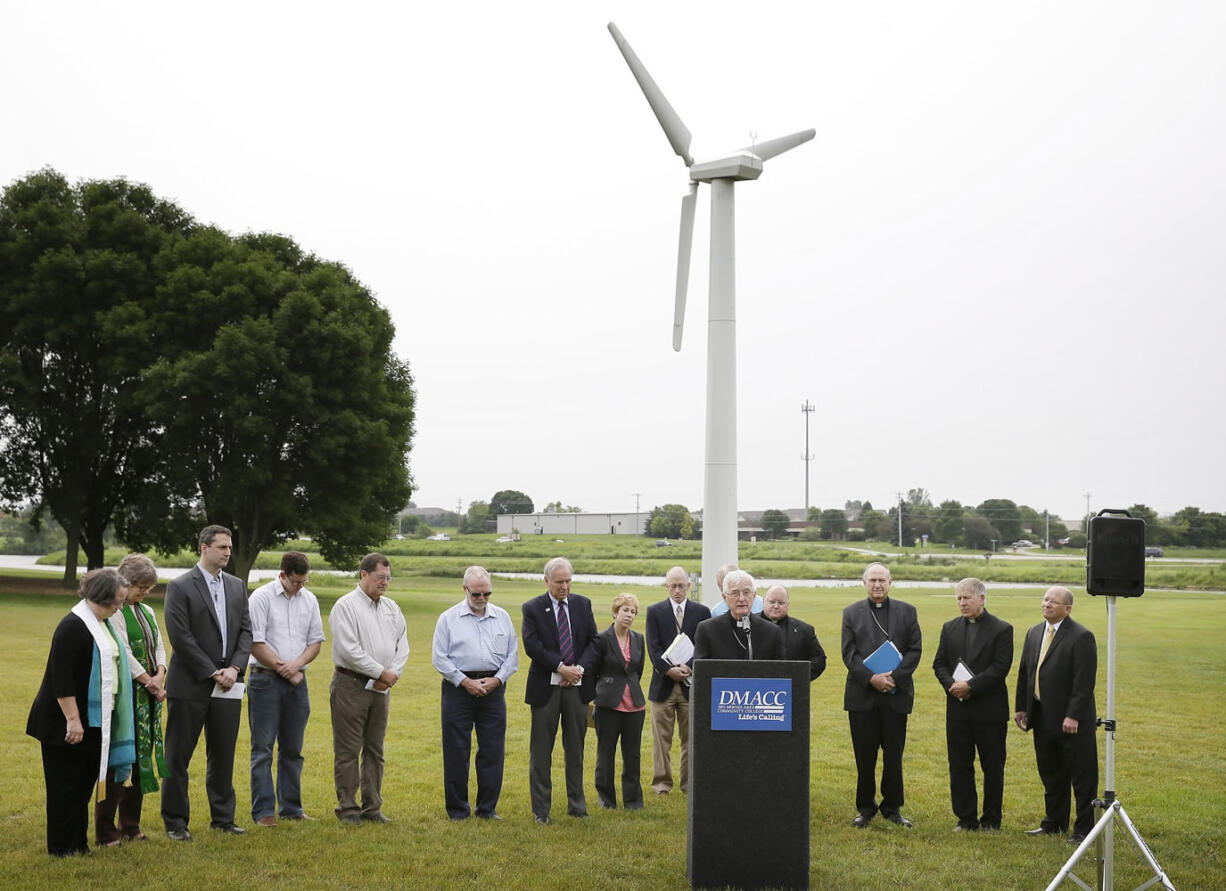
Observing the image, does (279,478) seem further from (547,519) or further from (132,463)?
(547,519)

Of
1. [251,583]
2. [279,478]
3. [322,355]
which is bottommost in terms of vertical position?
[251,583]

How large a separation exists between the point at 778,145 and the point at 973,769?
11.3 meters

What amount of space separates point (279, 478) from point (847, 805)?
87.8 ft

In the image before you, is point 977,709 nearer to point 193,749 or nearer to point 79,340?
point 193,749

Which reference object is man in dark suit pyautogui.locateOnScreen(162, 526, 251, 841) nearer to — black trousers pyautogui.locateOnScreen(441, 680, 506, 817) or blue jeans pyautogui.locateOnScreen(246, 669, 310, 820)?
blue jeans pyautogui.locateOnScreen(246, 669, 310, 820)

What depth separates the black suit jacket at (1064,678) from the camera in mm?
8797

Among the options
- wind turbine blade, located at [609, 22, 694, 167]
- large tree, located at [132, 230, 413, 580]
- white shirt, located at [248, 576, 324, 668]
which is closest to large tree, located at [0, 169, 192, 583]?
large tree, located at [132, 230, 413, 580]

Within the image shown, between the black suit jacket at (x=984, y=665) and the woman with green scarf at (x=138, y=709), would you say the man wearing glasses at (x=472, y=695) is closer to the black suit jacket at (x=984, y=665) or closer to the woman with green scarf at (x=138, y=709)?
the woman with green scarf at (x=138, y=709)

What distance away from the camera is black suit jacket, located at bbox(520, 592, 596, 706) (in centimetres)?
939

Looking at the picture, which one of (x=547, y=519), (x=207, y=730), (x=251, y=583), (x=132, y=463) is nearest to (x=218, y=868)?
(x=207, y=730)

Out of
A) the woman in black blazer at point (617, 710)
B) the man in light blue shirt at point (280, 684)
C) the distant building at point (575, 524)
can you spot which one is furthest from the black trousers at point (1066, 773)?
the distant building at point (575, 524)

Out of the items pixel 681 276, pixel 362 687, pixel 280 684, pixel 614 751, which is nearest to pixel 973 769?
pixel 614 751

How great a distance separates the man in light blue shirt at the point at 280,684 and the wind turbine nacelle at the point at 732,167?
392 inches

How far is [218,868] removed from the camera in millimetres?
7273
